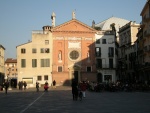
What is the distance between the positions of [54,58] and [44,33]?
618 centimetres

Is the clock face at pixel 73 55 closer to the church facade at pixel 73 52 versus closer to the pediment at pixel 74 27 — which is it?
the church facade at pixel 73 52

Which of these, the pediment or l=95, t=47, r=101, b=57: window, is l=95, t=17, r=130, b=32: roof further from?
the pediment

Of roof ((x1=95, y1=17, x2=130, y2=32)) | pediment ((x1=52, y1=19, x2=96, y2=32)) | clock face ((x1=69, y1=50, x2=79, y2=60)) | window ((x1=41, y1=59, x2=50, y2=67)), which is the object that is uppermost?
roof ((x1=95, y1=17, x2=130, y2=32))

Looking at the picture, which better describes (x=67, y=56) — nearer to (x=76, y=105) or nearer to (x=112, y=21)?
(x=112, y=21)

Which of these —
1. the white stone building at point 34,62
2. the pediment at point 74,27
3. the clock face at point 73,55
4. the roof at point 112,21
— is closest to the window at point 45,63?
the white stone building at point 34,62

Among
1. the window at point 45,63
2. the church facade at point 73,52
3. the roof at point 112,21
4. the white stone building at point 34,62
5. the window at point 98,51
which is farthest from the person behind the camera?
the roof at point 112,21

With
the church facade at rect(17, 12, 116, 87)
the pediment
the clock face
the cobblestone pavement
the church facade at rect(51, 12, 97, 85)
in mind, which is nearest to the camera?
the cobblestone pavement

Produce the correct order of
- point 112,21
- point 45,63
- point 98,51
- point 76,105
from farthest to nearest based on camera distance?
point 112,21 < point 98,51 < point 45,63 < point 76,105

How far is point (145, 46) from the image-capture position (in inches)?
2357

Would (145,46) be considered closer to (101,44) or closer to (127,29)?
(101,44)

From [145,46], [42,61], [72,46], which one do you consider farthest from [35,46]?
[145,46]

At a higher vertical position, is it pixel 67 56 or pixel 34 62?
pixel 67 56

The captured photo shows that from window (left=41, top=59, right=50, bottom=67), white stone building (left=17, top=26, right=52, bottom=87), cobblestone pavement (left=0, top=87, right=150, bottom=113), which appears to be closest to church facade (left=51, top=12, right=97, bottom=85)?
window (left=41, top=59, right=50, bottom=67)

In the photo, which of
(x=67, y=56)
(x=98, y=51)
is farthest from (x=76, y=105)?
(x=98, y=51)
